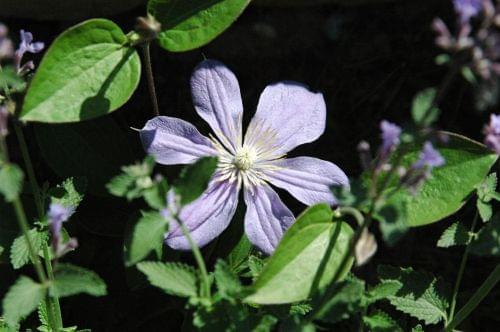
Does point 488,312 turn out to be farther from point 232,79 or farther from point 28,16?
point 28,16

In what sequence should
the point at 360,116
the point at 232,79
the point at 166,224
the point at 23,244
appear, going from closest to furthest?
the point at 166,224 → the point at 23,244 → the point at 232,79 → the point at 360,116

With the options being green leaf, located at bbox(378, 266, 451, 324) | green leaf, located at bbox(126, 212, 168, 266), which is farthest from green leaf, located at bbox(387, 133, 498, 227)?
green leaf, located at bbox(126, 212, 168, 266)

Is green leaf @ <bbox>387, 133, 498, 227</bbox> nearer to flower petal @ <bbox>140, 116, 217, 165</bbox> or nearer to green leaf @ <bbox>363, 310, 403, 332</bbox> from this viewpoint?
green leaf @ <bbox>363, 310, 403, 332</bbox>

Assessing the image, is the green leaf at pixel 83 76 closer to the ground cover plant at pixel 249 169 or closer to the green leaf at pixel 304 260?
the ground cover plant at pixel 249 169

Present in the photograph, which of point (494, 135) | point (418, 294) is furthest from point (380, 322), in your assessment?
point (494, 135)

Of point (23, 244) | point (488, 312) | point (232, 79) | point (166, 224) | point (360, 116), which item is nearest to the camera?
point (166, 224)

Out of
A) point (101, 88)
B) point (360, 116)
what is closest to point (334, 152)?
point (360, 116)

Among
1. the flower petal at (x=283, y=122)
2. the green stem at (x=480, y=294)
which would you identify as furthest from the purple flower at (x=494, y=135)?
the flower petal at (x=283, y=122)

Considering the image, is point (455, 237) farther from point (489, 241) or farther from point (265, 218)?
point (265, 218)
